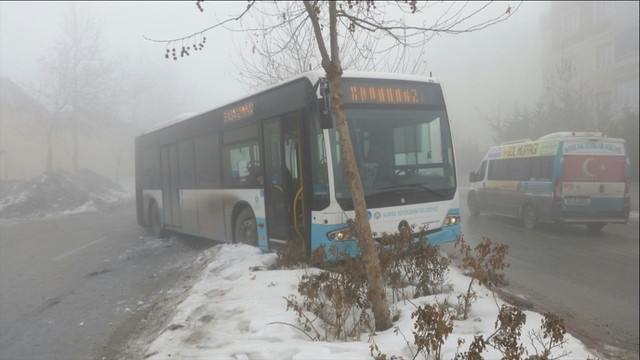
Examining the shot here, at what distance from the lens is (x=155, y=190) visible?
43.5 ft

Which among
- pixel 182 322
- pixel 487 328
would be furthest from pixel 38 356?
pixel 487 328

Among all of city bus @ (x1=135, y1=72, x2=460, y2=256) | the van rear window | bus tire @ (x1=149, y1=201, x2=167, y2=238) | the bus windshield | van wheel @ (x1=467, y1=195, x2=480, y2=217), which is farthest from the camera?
van wheel @ (x1=467, y1=195, x2=480, y2=217)

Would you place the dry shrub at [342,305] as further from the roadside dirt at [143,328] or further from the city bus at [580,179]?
the city bus at [580,179]

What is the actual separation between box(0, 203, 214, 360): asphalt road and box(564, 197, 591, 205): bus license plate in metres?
9.60

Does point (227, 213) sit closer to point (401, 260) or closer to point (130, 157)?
point (401, 260)

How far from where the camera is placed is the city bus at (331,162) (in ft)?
21.1

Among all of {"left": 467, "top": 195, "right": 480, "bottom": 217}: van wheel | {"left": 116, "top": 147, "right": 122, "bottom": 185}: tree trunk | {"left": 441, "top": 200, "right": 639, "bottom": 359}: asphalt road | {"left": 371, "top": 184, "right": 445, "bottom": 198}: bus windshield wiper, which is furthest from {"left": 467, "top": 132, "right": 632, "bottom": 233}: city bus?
{"left": 116, "top": 147, "right": 122, "bottom": 185}: tree trunk

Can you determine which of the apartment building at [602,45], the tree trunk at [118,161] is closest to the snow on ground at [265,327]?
the tree trunk at [118,161]

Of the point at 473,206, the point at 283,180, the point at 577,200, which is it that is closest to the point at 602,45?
the point at 473,206

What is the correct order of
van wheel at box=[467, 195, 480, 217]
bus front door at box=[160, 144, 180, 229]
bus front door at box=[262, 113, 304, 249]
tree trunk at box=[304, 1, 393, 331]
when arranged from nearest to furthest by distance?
tree trunk at box=[304, 1, 393, 331]
bus front door at box=[262, 113, 304, 249]
bus front door at box=[160, 144, 180, 229]
van wheel at box=[467, 195, 480, 217]

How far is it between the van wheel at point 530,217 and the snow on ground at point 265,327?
28.4ft

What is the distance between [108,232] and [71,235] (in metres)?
2.03

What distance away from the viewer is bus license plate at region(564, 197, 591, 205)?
12.7 metres

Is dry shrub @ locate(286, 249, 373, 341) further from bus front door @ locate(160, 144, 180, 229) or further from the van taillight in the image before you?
the van taillight
